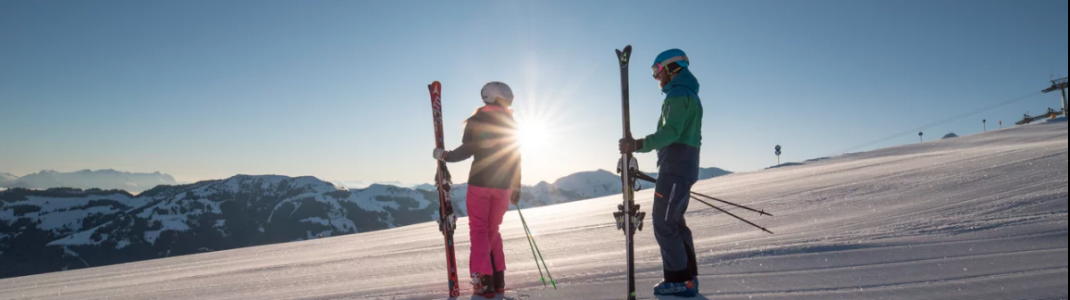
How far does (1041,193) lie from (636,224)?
5.31m

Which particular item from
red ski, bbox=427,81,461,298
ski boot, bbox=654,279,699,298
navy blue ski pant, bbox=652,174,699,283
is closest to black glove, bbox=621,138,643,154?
navy blue ski pant, bbox=652,174,699,283

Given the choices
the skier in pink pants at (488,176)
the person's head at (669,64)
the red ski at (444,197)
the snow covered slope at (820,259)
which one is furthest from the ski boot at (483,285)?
the person's head at (669,64)

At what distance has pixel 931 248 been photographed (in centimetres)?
437

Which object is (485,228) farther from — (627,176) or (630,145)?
(630,145)

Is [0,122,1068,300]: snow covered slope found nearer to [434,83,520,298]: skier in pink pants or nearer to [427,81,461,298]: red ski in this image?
[434,83,520,298]: skier in pink pants

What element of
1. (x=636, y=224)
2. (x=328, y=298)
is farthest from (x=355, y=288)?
(x=636, y=224)

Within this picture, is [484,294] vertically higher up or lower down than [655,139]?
lower down

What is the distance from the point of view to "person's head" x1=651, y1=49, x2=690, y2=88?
4102 mm

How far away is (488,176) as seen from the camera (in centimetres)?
456

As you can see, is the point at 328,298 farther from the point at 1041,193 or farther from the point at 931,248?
the point at 1041,193

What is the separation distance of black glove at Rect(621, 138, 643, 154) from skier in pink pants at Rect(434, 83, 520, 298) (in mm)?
1290

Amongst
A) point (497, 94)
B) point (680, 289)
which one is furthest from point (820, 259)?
point (497, 94)

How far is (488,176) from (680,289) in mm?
1931

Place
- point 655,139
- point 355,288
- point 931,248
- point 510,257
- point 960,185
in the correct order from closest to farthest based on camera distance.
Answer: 1. point 655,139
2. point 931,248
3. point 355,288
4. point 510,257
5. point 960,185
